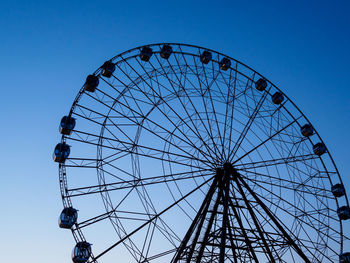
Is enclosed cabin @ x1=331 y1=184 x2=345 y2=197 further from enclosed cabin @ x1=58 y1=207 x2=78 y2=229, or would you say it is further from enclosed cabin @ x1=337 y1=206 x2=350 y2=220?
enclosed cabin @ x1=58 y1=207 x2=78 y2=229

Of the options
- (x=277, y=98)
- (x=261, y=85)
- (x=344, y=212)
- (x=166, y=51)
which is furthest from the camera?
(x=261, y=85)

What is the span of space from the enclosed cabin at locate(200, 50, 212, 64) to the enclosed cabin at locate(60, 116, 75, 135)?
1009 centimetres

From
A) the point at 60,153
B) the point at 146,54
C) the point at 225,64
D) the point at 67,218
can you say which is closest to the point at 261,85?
the point at 225,64

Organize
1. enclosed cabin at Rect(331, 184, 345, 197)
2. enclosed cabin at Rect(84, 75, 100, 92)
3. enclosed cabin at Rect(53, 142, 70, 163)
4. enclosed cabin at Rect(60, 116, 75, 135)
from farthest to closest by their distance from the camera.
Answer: enclosed cabin at Rect(331, 184, 345, 197)
enclosed cabin at Rect(84, 75, 100, 92)
enclosed cabin at Rect(60, 116, 75, 135)
enclosed cabin at Rect(53, 142, 70, 163)

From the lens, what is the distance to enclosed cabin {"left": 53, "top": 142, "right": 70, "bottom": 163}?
18125 mm

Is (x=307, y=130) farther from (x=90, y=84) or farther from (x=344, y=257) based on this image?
(x=90, y=84)

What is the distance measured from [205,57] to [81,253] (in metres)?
15.1

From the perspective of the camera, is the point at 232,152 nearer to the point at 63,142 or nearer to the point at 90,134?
the point at 90,134

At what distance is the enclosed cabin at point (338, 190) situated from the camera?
872 inches

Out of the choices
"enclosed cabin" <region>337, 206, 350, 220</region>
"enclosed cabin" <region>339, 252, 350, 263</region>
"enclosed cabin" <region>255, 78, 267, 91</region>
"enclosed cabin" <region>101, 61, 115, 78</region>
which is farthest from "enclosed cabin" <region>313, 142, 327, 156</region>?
"enclosed cabin" <region>101, 61, 115, 78</region>

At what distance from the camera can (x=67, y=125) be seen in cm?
1888

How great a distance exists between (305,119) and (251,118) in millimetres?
4297

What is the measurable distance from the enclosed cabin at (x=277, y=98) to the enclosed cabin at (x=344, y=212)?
330 inches

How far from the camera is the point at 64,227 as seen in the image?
1684 cm
